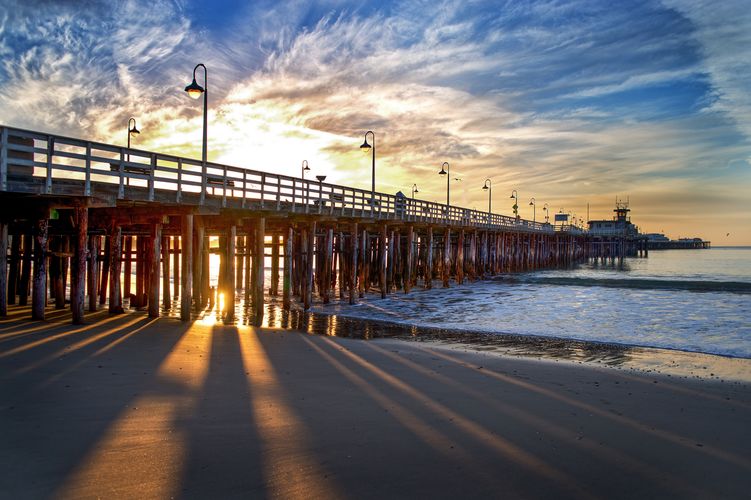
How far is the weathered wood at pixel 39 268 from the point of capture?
33.5ft

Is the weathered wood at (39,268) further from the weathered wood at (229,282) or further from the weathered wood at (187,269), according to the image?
the weathered wood at (229,282)

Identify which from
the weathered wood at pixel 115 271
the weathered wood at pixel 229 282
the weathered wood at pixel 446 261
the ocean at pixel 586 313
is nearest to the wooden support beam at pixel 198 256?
the weathered wood at pixel 229 282

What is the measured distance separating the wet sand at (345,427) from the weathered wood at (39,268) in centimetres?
184

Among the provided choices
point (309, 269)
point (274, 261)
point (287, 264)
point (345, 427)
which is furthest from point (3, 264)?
point (274, 261)

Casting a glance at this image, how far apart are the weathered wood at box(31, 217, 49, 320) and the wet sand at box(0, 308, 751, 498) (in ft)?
6.03

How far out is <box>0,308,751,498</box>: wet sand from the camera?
384 centimetres

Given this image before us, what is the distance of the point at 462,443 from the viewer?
4746 mm

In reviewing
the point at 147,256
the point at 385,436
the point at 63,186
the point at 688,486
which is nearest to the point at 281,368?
the point at 385,436

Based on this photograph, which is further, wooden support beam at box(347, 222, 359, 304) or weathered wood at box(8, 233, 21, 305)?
wooden support beam at box(347, 222, 359, 304)

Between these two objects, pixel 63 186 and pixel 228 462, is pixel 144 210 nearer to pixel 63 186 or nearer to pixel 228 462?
pixel 63 186

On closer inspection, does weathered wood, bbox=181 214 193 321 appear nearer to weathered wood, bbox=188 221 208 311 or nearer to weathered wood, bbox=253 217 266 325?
weathered wood, bbox=188 221 208 311

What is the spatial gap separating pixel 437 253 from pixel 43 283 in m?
30.5

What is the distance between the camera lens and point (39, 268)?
10.1 meters

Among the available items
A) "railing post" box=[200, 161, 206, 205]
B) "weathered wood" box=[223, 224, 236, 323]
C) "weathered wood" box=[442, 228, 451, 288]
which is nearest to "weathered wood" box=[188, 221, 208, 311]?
"weathered wood" box=[223, 224, 236, 323]
